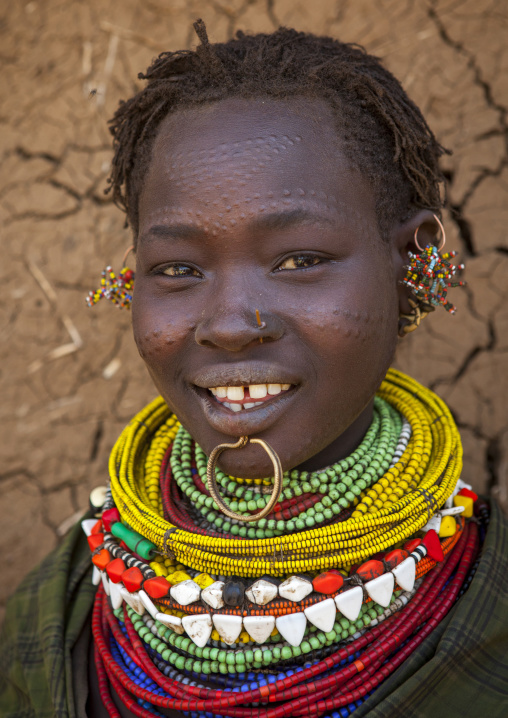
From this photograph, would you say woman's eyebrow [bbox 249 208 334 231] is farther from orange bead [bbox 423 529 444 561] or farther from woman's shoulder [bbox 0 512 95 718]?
woman's shoulder [bbox 0 512 95 718]

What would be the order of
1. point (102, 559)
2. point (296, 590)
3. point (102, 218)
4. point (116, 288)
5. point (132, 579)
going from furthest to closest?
point (102, 218)
point (116, 288)
point (102, 559)
point (132, 579)
point (296, 590)

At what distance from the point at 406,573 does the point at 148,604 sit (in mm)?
606

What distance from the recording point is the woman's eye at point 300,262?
1368 mm

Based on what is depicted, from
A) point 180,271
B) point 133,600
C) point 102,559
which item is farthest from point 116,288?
point 133,600

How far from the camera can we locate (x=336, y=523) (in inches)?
56.5

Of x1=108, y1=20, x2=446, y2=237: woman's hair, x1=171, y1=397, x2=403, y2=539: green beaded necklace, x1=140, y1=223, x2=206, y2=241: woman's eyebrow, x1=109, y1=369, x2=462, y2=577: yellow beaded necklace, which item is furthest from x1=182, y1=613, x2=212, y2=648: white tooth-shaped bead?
x1=108, y1=20, x2=446, y2=237: woman's hair

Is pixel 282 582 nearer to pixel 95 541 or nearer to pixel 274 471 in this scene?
pixel 274 471

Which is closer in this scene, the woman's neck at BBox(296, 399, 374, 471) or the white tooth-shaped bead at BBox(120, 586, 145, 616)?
the white tooth-shaped bead at BBox(120, 586, 145, 616)

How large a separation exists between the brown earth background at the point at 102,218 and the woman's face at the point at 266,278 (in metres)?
1.24

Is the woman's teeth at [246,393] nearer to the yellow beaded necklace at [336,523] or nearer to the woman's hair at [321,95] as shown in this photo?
the yellow beaded necklace at [336,523]

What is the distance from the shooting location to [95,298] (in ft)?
6.05

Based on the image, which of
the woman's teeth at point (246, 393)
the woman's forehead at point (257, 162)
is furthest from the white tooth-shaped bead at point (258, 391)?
the woman's forehead at point (257, 162)

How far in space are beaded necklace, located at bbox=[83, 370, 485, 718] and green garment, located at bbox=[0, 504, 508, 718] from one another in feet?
0.19

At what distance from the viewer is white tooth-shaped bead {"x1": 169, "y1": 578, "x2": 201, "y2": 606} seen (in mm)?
1418
